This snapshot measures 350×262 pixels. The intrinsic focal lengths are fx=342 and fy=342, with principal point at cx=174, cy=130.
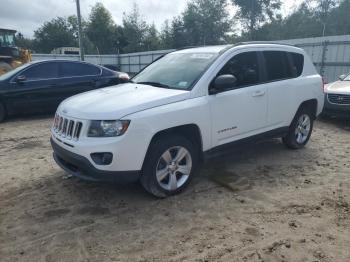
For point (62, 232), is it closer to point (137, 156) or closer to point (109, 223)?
point (109, 223)

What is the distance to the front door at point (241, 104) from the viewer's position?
4.47 metres

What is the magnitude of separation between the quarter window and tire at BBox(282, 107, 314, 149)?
2.58 feet

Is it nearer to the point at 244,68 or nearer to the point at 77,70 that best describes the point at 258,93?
the point at 244,68

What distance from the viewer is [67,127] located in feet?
Answer: 13.1

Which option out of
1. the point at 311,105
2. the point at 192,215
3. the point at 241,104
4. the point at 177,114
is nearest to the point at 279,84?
the point at 241,104

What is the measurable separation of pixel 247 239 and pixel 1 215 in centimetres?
267

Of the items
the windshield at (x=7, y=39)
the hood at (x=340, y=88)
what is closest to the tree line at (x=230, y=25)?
the windshield at (x=7, y=39)

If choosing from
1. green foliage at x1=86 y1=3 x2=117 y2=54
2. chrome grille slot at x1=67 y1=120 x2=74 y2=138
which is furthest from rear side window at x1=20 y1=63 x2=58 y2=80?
green foliage at x1=86 y1=3 x2=117 y2=54

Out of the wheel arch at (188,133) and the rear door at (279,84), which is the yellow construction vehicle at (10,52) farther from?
the wheel arch at (188,133)

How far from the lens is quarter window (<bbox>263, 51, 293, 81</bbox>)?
17.5 ft

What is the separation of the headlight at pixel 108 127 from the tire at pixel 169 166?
0.43 metres

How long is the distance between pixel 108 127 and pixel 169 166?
0.92m

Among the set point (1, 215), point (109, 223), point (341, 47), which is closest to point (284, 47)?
point (109, 223)

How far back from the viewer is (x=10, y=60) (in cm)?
1673
